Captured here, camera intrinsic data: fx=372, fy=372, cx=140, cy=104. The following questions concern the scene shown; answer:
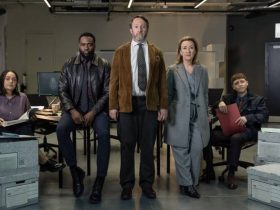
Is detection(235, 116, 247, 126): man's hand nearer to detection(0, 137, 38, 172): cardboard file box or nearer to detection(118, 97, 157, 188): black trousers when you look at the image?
detection(118, 97, 157, 188): black trousers

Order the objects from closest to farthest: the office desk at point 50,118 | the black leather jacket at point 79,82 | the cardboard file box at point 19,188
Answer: the cardboard file box at point 19,188
the black leather jacket at point 79,82
the office desk at point 50,118

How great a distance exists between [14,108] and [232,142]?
208 centimetres

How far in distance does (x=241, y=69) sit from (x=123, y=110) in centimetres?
668

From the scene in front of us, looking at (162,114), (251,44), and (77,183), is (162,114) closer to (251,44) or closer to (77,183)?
(77,183)

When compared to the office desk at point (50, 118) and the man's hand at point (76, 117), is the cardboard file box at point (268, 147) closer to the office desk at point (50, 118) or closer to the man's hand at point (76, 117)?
the man's hand at point (76, 117)

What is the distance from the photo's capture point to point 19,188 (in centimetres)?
288

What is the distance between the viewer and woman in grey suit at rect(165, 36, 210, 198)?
3164mm

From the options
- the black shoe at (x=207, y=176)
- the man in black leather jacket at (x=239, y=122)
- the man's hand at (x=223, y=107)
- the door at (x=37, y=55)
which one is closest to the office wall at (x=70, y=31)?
the door at (x=37, y=55)

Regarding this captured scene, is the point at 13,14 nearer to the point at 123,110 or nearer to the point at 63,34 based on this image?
the point at 63,34

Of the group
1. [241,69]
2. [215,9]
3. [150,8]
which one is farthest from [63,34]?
[241,69]

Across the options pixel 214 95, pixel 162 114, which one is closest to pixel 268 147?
pixel 162 114

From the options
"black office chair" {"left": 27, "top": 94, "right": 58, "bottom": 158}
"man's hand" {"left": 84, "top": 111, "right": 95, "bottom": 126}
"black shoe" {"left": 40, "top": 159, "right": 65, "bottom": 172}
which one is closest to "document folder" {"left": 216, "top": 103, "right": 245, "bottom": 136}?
"man's hand" {"left": 84, "top": 111, "right": 95, "bottom": 126}

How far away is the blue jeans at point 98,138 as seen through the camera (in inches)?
122

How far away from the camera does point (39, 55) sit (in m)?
8.90
